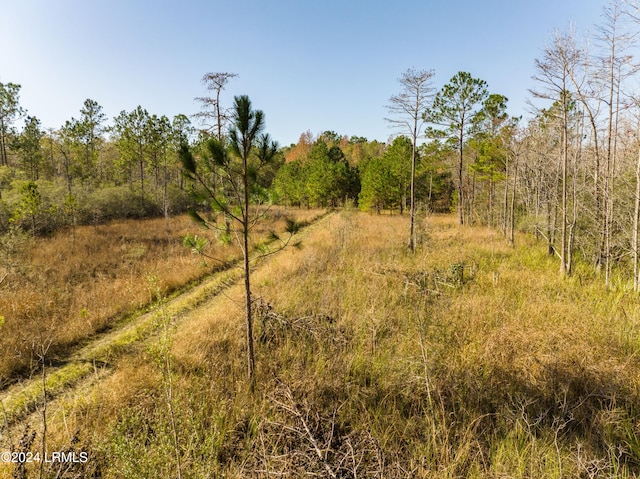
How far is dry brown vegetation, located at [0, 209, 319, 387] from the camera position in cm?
509

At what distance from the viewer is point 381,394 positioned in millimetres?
3709

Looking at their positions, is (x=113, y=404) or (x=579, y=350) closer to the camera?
(x=113, y=404)

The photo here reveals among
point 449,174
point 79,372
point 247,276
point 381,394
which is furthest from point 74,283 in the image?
point 449,174

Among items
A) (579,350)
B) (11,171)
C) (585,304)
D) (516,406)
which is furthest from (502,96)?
(11,171)

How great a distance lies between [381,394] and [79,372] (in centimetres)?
450

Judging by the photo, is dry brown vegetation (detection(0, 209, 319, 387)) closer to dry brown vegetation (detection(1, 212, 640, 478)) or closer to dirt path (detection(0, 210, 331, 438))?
dirt path (detection(0, 210, 331, 438))

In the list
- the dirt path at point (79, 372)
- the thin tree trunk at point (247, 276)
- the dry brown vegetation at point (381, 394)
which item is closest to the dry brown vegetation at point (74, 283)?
the dirt path at point (79, 372)

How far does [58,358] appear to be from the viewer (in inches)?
193

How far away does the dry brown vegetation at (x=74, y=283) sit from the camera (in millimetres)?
5090

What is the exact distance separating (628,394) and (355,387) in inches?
129

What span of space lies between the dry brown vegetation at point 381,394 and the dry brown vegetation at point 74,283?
1.22m

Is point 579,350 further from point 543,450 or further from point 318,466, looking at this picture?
point 318,466

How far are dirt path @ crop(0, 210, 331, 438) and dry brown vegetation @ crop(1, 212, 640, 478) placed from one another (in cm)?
35

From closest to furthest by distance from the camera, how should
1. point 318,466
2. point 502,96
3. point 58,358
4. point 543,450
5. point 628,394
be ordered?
point 318,466
point 543,450
point 628,394
point 58,358
point 502,96
